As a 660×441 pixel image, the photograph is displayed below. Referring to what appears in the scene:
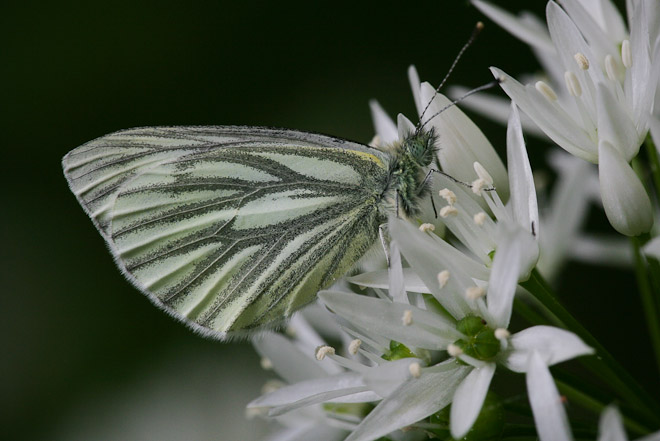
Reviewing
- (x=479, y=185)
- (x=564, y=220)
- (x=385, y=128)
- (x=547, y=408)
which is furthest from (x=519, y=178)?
(x=564, y=220)

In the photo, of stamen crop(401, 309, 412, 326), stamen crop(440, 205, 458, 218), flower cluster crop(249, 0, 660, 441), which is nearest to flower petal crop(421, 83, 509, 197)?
flower cluster crop(249, 0, 660, 441)

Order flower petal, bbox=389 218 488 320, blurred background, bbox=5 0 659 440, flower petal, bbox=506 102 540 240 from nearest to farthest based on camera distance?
1. flower petal, bbox=389 218 488 320
2. flower petal, bbox=506 102 540 240
3. blurred background, bbox=5 0 659 440

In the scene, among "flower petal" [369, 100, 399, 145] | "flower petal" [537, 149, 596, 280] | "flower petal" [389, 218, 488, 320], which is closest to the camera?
"flower petal" [389, 218, 488, 320]

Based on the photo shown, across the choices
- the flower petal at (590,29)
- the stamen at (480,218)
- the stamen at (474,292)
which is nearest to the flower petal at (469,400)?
the stamen at (474,292)

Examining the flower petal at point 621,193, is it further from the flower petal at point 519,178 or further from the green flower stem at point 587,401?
the green flower stem at point 587,401

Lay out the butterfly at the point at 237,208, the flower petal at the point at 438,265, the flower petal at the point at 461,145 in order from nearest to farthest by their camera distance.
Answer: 1. the flower petal at the point at 438,265
2. the flower petal at the point at 461,145
3. the butterfly at the point at 237,208

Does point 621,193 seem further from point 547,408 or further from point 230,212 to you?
point 230,212

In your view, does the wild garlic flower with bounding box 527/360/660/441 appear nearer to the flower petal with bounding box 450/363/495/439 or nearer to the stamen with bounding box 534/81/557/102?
the flower petal with bounding box 450/363/495/439

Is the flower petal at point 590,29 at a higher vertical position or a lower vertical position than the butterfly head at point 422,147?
higher
